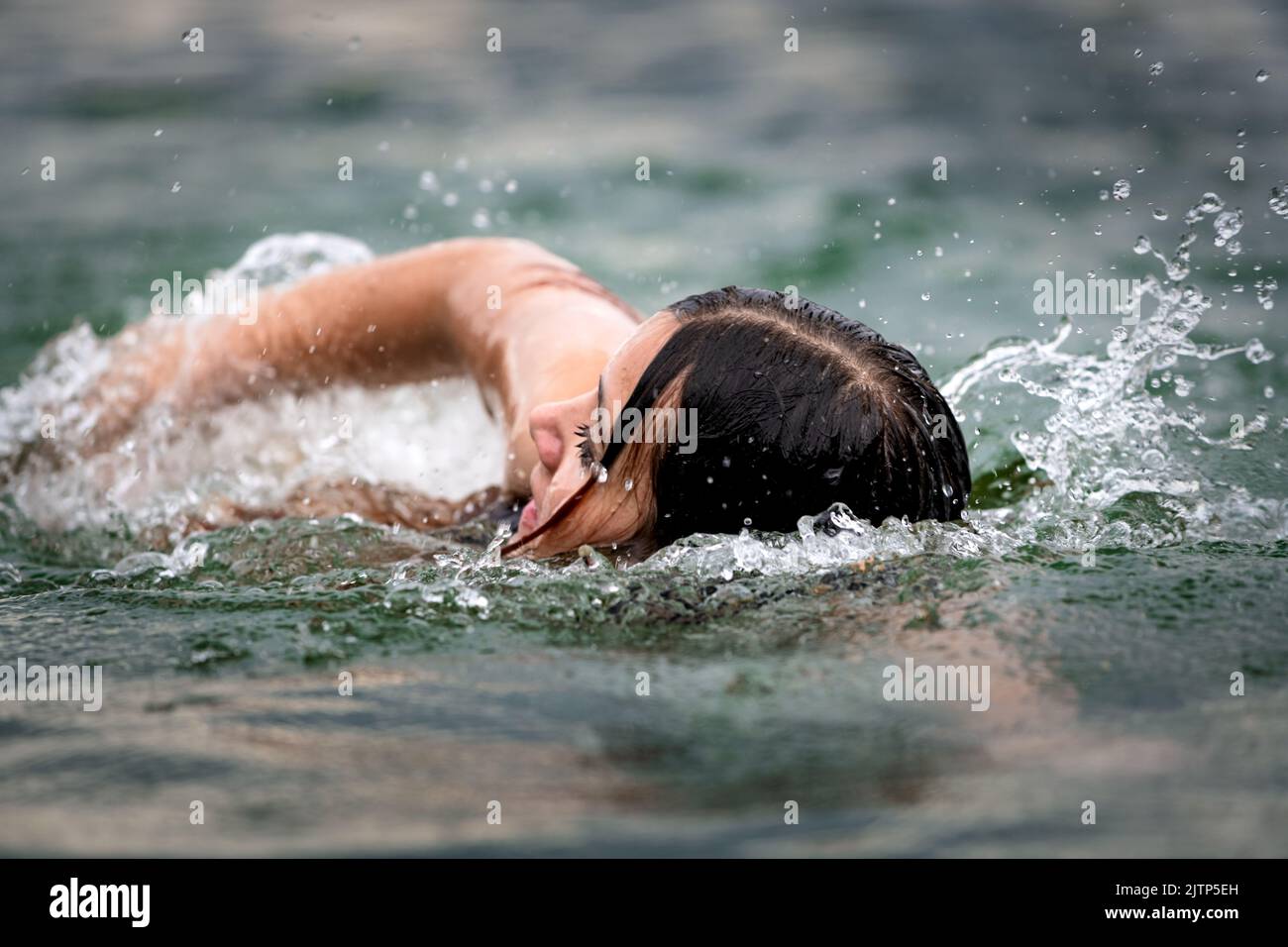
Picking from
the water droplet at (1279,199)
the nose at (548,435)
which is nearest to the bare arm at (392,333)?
the nose at (548,435)

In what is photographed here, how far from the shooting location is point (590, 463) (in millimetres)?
2566

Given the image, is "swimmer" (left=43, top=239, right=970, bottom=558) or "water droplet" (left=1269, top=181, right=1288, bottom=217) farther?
"water droplet" (left=1269, top=181, right=1288, bottom=217)

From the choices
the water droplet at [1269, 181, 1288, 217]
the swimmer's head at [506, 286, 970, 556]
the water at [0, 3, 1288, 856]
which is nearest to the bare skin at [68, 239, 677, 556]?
the water at [0, 3, 1288, 856]

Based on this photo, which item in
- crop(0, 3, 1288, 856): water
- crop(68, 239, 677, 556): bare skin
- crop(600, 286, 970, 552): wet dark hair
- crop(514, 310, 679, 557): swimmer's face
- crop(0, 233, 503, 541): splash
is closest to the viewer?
crop(0, 3, 1288, 856): water

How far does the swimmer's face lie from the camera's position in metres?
2.53

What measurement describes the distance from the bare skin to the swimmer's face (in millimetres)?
382

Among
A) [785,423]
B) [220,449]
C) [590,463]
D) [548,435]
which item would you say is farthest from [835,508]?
[220,449]

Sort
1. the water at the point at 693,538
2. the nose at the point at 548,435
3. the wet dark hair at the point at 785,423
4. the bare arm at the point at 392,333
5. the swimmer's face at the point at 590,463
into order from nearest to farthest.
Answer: the water at the point at 693,538 → the wet dark hair at the point at 785,423 → the swimmer's face at the point at 590,463 → the nose at the point at 548,435 → the bare arm at the point at 392,333

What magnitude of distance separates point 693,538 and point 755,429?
240 mm

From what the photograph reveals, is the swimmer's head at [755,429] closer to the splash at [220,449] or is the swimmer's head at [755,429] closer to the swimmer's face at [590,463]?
the swimmer's face at [590,463]

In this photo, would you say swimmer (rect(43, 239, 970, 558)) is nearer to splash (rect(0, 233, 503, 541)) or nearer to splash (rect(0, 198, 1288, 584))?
splash (rect(0, 198, 1288, 584))

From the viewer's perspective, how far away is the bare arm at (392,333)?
3377 mm

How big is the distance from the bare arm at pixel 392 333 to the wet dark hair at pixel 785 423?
780 mm
